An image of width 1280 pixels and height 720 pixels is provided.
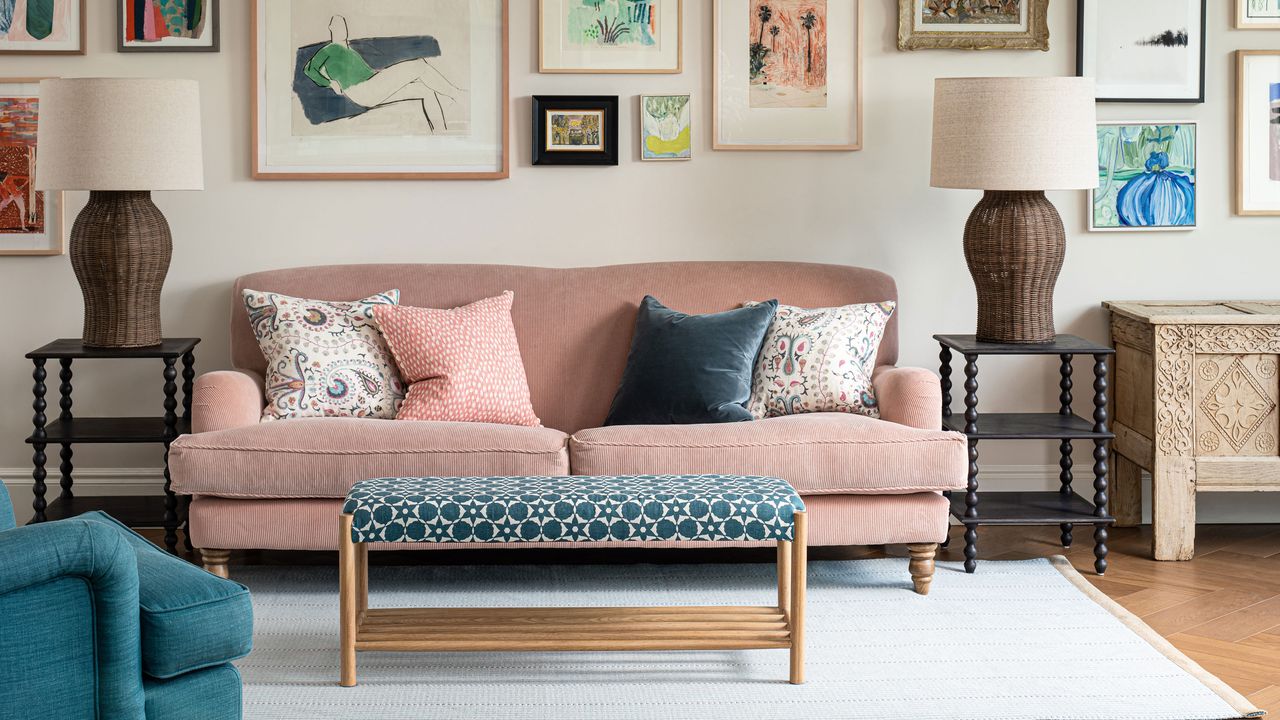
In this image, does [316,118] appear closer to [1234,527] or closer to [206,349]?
[206,349]

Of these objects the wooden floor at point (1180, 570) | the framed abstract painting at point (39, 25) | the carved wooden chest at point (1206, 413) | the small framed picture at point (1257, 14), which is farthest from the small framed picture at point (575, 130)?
the small framed picture at point (1257, 14)

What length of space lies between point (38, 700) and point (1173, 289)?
381cm

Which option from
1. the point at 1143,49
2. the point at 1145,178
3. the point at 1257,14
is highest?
the point at 1257,14

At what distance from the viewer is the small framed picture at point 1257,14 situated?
412cm

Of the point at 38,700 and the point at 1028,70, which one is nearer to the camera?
the point at 38,700

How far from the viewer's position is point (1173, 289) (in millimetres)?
4254

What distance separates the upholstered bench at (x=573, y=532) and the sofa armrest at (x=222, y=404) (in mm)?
797

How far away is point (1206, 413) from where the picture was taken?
12.3ft

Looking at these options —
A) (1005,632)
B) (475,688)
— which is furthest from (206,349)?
(1005,632)

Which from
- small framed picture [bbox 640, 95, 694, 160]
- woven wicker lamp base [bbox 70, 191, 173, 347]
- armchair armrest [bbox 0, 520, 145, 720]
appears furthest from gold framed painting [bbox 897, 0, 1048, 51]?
armchair armrest [bbox 0, 520, 145, 720]

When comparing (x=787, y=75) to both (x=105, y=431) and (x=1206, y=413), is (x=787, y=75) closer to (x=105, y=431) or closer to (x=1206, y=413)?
(x=1206, y=413)

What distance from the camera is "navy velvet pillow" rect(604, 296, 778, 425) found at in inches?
139

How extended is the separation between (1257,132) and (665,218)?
2.09 meters

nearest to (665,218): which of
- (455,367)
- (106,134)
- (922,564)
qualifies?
(455,367)
